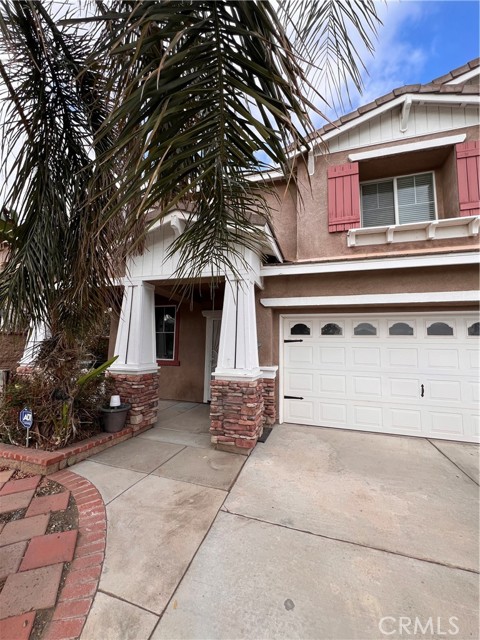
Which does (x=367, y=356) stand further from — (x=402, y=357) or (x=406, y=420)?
(x=406, y=420)

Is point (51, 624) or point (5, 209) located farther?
point (5, 209)

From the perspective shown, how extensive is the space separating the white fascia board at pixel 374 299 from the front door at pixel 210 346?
7.71 ft

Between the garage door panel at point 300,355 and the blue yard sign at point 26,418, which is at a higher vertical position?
the garage door panel at point 300,355

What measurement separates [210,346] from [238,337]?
3.03 m

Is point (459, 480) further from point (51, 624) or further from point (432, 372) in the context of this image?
point (51, 624)

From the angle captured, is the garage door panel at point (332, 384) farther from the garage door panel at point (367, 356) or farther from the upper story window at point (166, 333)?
the upper story window at point (166, 333)

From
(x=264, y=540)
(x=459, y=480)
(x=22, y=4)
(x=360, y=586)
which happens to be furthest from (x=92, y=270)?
(x=459, y=480)

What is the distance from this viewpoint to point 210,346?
24.3 ft

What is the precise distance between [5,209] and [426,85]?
7.62m

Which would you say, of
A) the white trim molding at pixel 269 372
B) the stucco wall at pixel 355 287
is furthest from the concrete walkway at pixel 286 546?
the stucco wall at pixel 355 287

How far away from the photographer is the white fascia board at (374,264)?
4.39 metres

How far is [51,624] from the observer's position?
1.67 meters

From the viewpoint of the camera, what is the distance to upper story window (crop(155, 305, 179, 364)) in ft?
25.5

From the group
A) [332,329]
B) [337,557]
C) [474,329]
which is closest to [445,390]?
[474,329]
